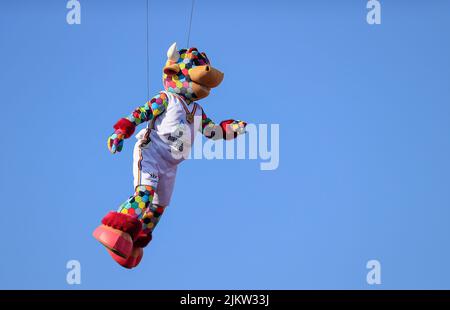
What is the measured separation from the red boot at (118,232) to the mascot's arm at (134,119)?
774mm

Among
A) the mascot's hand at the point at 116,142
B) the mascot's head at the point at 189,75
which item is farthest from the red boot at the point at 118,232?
the mascot's head at the point at 189,75

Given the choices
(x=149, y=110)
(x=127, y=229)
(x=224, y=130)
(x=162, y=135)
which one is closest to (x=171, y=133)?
(x=162, y=135)

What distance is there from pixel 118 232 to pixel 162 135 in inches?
53.3

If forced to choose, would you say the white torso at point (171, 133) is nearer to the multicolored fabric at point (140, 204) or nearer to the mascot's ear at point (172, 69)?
the mascot's ear at point (172, 69)

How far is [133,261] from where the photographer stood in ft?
37.1

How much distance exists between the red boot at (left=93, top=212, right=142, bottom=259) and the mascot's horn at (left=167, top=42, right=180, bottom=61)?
6.69 ft

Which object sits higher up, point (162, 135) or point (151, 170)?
point (162, 135)

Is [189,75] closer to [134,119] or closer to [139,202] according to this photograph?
[134,119]

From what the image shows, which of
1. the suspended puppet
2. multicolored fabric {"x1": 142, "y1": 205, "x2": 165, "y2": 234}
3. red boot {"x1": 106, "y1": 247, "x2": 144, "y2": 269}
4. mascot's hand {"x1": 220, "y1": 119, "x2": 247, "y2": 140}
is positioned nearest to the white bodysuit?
the suspended puppet

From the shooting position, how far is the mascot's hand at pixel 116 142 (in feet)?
36.3

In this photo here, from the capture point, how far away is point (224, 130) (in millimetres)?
12031
